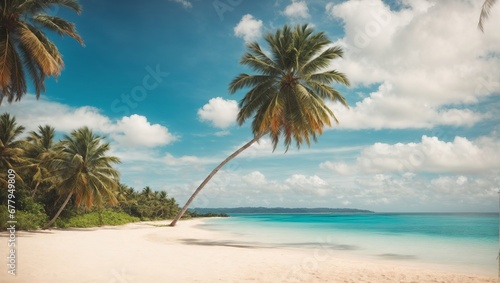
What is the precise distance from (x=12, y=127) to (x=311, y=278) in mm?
23284

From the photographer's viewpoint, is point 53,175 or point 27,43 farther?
point 53,175

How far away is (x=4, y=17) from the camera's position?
1136 cm

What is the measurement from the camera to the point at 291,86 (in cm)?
1727

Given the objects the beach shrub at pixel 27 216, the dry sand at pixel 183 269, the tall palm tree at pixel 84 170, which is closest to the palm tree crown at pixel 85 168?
the tall palm tree at pixel 84 170

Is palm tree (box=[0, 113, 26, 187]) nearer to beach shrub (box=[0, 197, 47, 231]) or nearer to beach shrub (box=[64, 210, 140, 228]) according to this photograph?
beach shrub (box=[0, 197, 47, 231])

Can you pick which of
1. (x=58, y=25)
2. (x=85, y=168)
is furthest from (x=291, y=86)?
(x=85, y=168)

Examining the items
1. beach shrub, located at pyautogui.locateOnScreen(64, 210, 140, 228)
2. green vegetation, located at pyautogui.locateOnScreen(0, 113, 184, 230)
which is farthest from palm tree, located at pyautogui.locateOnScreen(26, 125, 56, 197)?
beach shrub, located at pyautogui.locateOnScreen(64, 210, 140, 228)

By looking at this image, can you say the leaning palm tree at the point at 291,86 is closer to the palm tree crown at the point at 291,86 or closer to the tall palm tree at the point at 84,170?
the palm tree crown at the point at 291,86

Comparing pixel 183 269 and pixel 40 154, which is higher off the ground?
pixel 40 154

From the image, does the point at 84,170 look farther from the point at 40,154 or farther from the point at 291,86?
the point at 291,86

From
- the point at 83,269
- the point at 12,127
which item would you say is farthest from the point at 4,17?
the point at 12,127

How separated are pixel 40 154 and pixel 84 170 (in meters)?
5.61

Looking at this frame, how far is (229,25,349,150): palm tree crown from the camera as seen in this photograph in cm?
1616

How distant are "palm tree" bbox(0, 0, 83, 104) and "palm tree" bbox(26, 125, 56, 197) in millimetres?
11075
